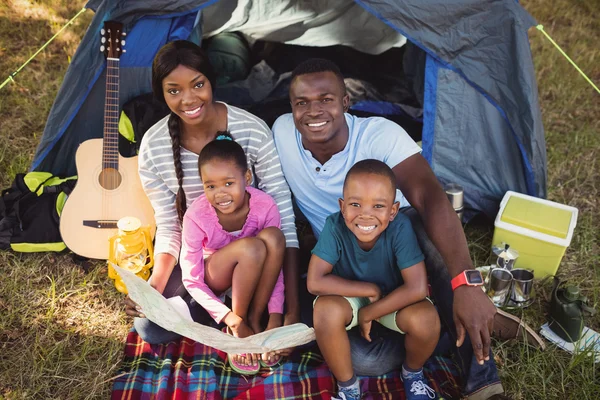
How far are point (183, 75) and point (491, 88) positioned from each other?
4.47 ft

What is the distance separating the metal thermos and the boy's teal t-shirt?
31.5 inches

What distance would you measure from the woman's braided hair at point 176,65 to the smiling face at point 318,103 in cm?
34

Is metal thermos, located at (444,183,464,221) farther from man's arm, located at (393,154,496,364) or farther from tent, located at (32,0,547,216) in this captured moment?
man's arm, located at (393,154,496,364)

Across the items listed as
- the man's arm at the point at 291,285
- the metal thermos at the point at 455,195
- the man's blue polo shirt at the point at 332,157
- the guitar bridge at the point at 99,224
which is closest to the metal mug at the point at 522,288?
the metal thermos at the point at 455,195

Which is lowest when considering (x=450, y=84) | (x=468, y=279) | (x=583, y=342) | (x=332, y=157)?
(x=583, y=342)

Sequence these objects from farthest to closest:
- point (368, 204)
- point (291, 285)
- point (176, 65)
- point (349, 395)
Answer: point (291, 285)
point (176, 65)
point (349, 395)
point (368, 204)

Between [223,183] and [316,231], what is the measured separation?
0.54 meters

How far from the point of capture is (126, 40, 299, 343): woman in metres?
2.05

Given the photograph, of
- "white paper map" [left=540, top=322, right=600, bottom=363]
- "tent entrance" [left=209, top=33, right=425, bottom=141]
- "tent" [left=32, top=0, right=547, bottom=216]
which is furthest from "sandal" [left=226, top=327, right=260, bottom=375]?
"tent entrance" [left=209, top=33, right=425, bottom=141]

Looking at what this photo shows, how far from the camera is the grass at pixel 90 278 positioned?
1997mm

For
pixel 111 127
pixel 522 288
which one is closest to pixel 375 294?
pixel 522 288

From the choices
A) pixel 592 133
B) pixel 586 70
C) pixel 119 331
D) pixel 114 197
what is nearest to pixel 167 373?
pixel 119 331

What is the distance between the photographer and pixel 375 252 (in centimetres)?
183

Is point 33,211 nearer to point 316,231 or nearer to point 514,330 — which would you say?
point 316,231
